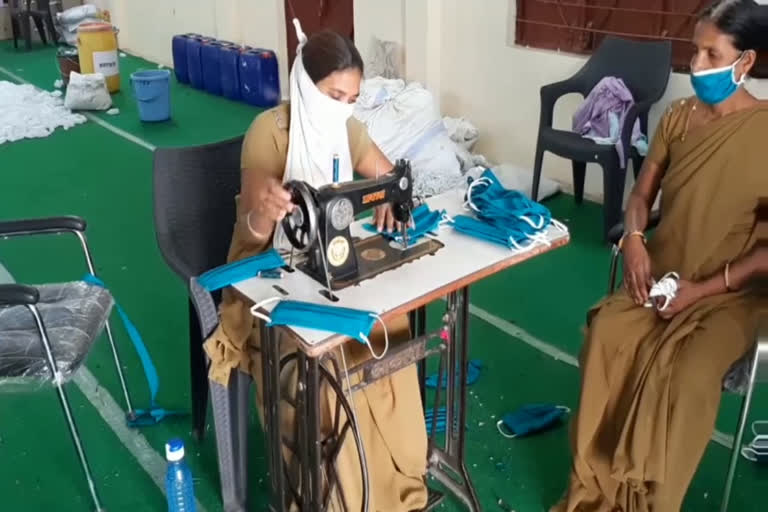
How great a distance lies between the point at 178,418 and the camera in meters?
2.58

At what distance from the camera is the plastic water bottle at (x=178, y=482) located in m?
1.90

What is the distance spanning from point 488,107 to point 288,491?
3.36 meters

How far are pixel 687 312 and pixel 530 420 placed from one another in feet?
2.32

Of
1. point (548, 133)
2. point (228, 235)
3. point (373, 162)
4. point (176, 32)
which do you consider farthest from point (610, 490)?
point (176, 32)

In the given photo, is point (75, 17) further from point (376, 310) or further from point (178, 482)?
point (376, 310)

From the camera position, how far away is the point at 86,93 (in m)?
6.43

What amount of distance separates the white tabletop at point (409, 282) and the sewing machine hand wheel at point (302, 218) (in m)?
Answer: 0.09

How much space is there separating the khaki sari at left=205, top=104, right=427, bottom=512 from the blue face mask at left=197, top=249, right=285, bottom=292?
40mm

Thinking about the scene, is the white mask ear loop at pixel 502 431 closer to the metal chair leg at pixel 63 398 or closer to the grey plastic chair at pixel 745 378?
the grey plastic chair at pixel 745 378

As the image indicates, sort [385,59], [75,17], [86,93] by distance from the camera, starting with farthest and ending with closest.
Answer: [75,17] → [86,93] → [385,59]

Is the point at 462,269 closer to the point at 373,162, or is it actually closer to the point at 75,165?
the point at 373,162

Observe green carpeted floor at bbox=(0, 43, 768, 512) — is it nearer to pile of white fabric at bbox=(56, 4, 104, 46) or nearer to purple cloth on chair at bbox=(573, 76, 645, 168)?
purple cloth on chair at bbox=(573, 76, 645, 168)

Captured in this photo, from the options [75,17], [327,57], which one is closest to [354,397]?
[327,57]

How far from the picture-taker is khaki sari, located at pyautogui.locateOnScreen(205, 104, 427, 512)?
1846 mm
